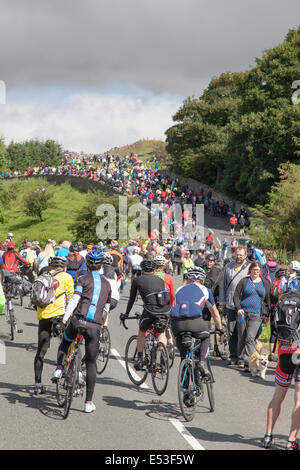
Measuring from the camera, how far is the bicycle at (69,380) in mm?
7125

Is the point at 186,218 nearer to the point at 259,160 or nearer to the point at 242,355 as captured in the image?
the point at 259,160

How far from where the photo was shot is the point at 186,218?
46.6 metres

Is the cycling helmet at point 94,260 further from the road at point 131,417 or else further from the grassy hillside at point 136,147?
the grassy hillside at point 136,147

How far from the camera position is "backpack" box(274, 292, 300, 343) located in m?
6.27

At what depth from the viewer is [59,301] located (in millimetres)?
8773

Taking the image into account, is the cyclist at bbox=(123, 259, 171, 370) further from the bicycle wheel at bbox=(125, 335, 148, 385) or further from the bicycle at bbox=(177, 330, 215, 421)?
the bicycle at bbox=(177, 330, 215, 421)

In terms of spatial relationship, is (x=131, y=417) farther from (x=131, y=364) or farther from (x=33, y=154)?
(x=33, y=154)

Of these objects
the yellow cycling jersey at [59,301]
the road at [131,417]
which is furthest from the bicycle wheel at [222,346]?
the yellow cycling jersey at [59,301]

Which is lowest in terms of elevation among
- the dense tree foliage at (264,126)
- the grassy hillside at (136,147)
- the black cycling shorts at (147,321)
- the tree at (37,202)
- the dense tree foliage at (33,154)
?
the black cycling shorts at (147,321)

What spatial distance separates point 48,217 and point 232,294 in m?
64.7

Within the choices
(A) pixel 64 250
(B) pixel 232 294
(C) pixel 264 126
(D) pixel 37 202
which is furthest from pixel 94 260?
(D) pixel 37 202

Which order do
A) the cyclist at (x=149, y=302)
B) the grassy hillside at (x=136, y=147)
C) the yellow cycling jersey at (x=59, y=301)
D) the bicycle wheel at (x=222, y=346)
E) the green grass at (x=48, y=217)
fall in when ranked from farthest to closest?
the grassy hillside at (x=136, y=147), the green grass at (x=48, y=217), the bicycle wheel at (x=222, y=346), the cyclist at (x=149, y=302), the yellow cycling jersey at (x=59, y=301)

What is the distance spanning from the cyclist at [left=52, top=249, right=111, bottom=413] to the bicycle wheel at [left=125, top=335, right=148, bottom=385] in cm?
185

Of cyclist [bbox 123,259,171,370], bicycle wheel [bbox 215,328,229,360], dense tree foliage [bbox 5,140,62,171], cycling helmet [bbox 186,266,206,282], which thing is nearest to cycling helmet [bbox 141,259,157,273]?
cyclist [bbox 123,259,171,370]
